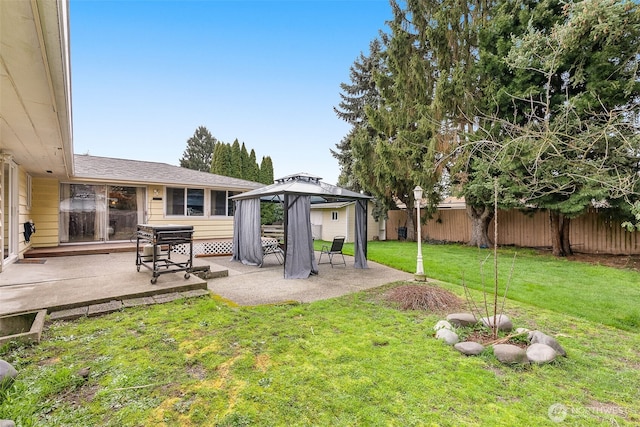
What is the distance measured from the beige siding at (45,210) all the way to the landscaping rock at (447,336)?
421 inches

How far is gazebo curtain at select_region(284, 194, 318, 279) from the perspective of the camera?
6.65 m

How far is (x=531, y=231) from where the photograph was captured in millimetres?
12117

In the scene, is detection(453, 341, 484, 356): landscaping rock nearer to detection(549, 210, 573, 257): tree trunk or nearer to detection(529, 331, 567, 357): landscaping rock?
detection(529, 331, 567, 357): landscaping rock

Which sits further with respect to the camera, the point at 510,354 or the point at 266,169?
the point at 266,169

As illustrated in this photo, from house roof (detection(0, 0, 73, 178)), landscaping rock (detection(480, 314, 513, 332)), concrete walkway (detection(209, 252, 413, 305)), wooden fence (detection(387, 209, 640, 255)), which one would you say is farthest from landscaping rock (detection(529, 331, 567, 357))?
wooden fence (detection(387, 209, 640, 255))

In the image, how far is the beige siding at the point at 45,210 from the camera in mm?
8352

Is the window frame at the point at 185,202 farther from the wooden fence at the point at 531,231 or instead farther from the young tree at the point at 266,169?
the young tree at the point at 266,169

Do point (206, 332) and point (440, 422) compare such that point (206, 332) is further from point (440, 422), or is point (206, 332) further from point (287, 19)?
point (287, 19)

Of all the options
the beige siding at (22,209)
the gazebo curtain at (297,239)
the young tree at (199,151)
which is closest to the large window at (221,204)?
the beige siding at (22,209)

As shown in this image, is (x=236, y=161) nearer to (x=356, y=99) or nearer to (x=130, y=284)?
(x=356, y=99)

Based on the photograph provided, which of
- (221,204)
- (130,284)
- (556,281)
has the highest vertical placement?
(221,204)

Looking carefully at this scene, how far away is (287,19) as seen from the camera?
1048cm

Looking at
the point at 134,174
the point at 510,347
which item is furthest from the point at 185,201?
the point at 510,347

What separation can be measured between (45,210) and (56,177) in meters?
1.04
